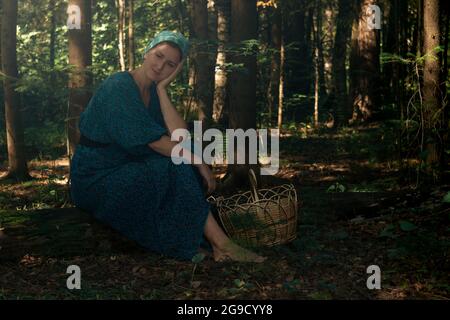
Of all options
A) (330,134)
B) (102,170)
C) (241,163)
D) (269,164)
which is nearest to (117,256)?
(102,170)

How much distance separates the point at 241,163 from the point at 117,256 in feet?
12.9

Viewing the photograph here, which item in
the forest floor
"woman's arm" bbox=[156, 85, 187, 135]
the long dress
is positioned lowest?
the forest floor

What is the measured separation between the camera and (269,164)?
39.5ft

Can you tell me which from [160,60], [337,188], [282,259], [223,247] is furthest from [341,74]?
[223,247]

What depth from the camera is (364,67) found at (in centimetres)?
1567

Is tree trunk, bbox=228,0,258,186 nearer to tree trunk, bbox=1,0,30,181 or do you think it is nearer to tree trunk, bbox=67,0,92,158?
tree trunk, bbox=67,0,92,158

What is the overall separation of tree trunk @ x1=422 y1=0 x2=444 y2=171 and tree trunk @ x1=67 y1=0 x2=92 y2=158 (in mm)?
4635

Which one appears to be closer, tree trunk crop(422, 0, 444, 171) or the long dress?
the long dress

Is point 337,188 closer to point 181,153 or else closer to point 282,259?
point 282,259

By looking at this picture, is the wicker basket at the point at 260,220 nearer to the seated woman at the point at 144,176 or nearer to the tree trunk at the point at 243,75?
the seated woman at the point at 144,176

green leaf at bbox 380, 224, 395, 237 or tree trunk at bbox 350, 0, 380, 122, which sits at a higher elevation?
tree trunk at bbox 350, 0, 380, 122

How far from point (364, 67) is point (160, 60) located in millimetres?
11280

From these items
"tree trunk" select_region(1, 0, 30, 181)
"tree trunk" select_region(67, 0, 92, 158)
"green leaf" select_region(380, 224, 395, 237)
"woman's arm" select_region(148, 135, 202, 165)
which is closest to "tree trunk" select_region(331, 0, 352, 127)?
"tree trunk" select_region(67, 0, 92, 158)

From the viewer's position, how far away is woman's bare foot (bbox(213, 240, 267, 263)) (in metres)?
5.12
